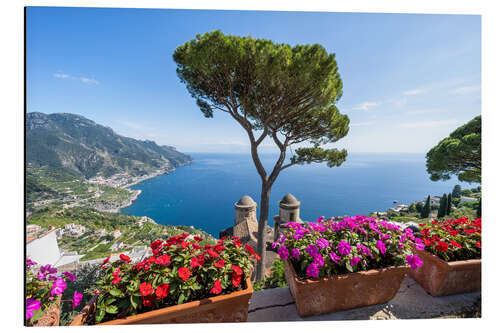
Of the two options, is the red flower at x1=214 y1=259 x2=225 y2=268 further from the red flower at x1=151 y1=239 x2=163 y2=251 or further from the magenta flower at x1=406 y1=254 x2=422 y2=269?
the magenta flower at x1=406 y1=254 x2=422 y2=269

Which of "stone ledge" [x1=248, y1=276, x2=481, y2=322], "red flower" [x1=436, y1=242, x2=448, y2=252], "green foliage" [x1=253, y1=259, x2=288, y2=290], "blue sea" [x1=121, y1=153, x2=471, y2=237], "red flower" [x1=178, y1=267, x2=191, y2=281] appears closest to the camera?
"red flower" [x1=178, y1=267, x2=191, y2=281]

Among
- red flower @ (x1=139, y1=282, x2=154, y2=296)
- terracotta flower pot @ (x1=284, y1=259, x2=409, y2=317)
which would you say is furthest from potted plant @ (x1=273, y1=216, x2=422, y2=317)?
red flower @ (x1=139, y1=282, x2=154, y2=296)

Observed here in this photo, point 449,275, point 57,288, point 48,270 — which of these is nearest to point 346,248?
point 449,275

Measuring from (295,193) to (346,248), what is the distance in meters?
63.6

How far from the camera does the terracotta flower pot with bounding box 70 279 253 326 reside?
1.41 metres

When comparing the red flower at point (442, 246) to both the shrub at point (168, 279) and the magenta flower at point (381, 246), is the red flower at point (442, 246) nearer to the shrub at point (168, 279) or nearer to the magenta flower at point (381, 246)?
the magenta flower at point (381, 246)

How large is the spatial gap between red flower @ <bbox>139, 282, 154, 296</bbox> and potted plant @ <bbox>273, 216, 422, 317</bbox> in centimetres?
125

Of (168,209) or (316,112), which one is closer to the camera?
(316,112)

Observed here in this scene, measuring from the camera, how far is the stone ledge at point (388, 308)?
194 cm
